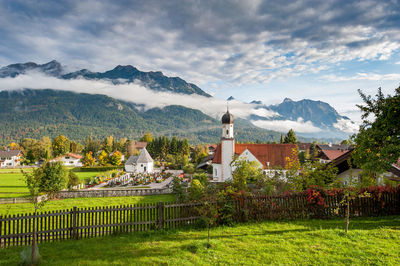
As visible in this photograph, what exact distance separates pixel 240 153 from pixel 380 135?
3073 centimetres

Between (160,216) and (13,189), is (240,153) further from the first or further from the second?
(13,189)

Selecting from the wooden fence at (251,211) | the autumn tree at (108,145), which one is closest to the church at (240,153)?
the wooden fence at (251,211)

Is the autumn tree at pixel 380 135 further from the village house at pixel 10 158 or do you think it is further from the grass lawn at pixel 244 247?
the village house at pixel 10 158

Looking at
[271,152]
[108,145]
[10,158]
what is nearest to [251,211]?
[271,152]

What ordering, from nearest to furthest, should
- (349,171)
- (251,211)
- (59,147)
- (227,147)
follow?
(251,211) → (349,171) → (227,147) → (59,147)

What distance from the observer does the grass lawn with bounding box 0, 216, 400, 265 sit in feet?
24.2

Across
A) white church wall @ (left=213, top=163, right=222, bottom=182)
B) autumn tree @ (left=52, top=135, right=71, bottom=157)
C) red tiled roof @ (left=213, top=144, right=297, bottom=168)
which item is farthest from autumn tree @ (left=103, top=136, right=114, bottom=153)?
red tiled roof @ (left=213, top=144, right=297, bottom=168)

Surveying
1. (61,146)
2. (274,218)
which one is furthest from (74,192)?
(61,146)

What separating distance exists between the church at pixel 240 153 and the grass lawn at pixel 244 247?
1087 inches

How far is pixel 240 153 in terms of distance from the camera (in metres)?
40.5

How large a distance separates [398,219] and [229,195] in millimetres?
8052

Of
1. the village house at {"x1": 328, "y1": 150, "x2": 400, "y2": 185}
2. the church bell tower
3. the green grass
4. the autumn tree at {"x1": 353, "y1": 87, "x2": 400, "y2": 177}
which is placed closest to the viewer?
the autumn tree at {"x1": 353, "y1": 87, "x2": 400, "y2": 177}

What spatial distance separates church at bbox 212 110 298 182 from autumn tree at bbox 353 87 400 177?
27.3 m

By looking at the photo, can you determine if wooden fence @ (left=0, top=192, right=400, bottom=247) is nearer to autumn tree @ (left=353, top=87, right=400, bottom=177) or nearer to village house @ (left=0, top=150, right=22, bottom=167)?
autumn tree @ (left=353, top=87, right=400, bottom=177)
